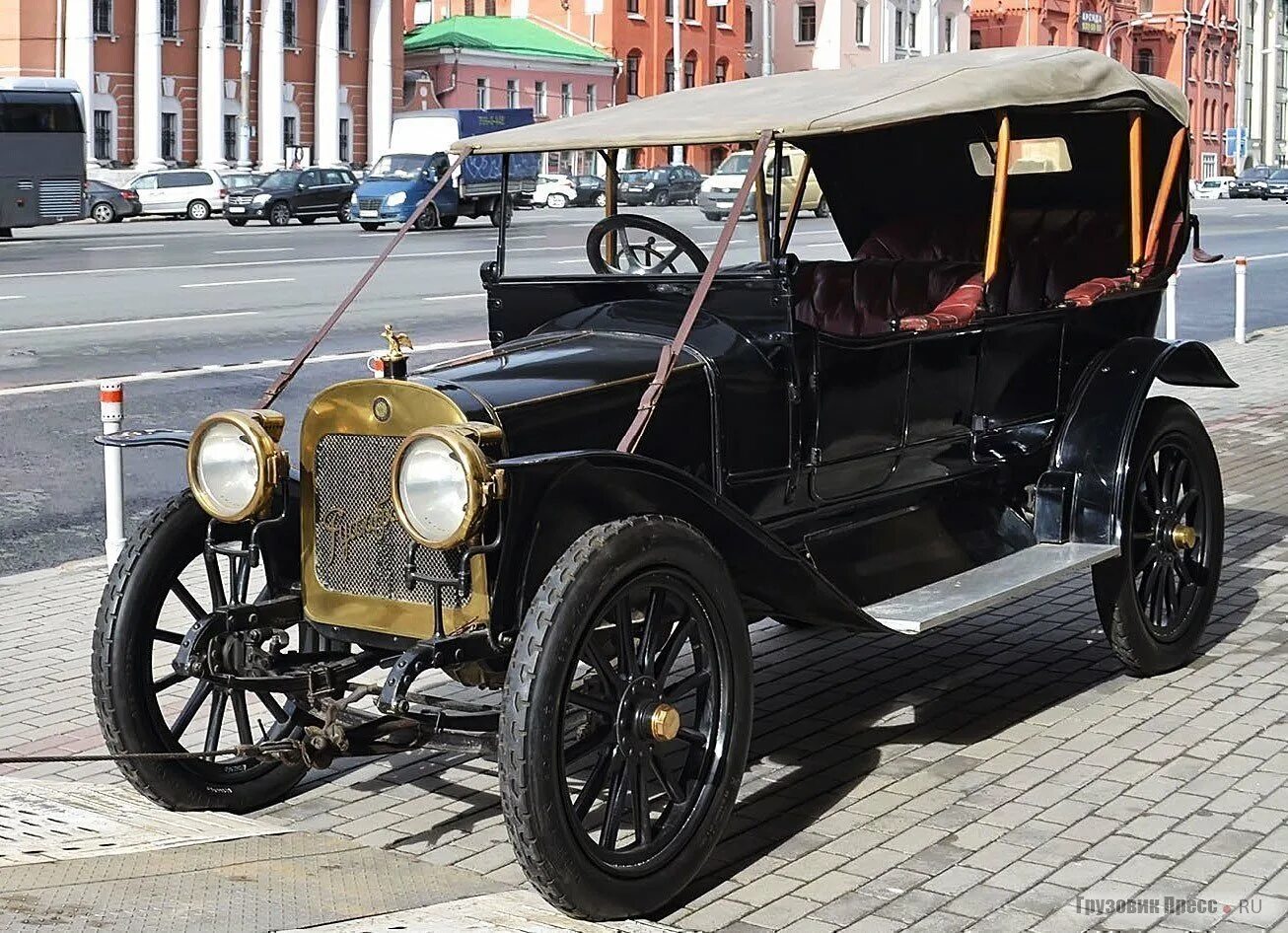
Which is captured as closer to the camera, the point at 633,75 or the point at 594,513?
the point at 594,513

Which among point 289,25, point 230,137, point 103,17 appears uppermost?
point 289,25

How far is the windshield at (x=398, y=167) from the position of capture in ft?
144

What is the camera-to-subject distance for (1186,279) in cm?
2494

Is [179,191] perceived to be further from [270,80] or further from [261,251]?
[261,251]

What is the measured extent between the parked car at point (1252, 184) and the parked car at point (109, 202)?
43.1m

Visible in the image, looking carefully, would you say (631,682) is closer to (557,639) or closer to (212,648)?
(557,639)

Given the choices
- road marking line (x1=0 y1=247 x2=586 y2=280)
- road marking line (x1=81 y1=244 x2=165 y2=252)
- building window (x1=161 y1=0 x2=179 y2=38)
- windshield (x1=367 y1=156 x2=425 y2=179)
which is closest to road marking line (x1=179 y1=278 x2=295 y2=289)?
road marking line (x1=0 y1=247 x2=586 y2=280)

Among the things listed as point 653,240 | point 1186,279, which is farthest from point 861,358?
point 1186,279

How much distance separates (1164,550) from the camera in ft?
21.8

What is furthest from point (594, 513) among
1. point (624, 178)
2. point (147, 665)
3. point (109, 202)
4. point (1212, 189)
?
point (1212, 189)

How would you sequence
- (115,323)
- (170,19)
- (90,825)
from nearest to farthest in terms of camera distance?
(90,825)
(115,323)
(170,19)

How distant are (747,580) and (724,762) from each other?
1.87ft

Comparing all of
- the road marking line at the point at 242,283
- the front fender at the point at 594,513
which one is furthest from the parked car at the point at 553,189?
the road marking line at the point at 242,283

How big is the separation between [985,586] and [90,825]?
269cm
